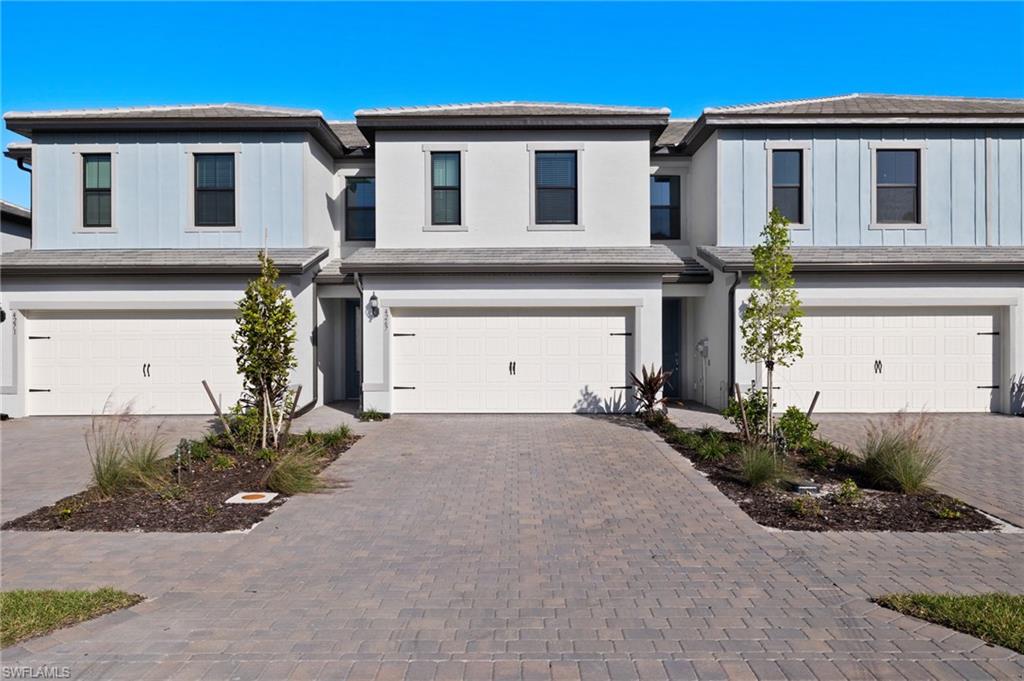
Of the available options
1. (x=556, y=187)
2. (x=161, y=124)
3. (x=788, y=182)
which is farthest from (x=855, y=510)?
(x=161, y=124)

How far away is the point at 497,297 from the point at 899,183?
9494mm

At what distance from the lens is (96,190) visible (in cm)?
1578

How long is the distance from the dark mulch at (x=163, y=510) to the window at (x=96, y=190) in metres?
10.0

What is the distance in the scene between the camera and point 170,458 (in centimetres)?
951

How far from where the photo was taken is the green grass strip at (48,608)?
4402 mm

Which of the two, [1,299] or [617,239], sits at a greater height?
[617,239]

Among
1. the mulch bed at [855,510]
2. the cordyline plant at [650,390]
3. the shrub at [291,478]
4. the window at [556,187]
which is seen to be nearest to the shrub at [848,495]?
the mulch bed at [855,510]

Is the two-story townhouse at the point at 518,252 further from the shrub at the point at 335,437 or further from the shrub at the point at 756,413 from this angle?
the shrub at the point at 756,413

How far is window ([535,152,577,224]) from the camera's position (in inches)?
615

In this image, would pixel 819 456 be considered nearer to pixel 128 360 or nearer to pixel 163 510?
pixel 163 510

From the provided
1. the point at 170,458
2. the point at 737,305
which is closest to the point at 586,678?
the point at 170,458

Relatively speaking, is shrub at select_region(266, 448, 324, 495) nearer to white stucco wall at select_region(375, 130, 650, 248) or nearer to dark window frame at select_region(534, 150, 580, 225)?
white stucco wall at select_region(375, 130, 650, 248)

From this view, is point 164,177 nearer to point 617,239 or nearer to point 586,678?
point 617,239

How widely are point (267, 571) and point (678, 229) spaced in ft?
47.1
